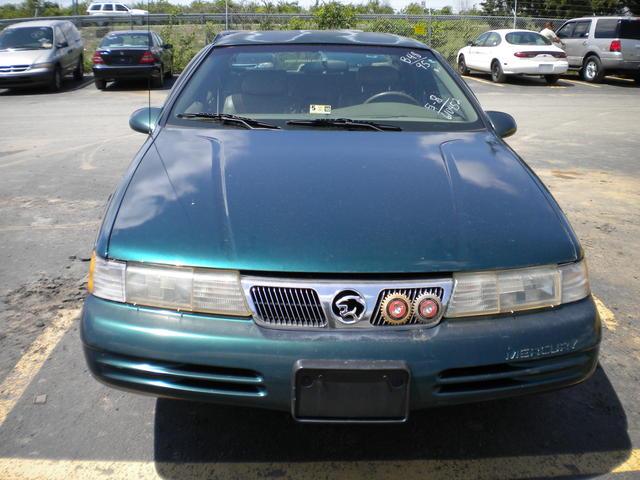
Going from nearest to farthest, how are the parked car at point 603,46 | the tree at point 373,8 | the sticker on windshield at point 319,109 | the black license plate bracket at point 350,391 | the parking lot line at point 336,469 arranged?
1. the black license plate bracket at point 350,391
2. the parking lot line at point 336,469
3. the sticker on windshield at point 319,109
4. the parked car at point 603,46
5. the tree at point 373,8

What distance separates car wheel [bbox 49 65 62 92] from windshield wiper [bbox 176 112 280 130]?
1404cm

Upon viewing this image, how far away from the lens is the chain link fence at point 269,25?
2134cm

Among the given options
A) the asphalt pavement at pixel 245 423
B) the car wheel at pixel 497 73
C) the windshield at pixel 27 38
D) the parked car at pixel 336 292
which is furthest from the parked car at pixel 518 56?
the parked car at pixel 336 292

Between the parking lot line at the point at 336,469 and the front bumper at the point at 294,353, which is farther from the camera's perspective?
the parking lot line at the point at 336,469

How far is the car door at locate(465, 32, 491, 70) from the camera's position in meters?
19.7

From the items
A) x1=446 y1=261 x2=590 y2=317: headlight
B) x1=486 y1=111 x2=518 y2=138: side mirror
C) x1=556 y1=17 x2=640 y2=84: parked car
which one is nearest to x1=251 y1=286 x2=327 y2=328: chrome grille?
x1=446 y1=261 x2=590 y2=317: headlight

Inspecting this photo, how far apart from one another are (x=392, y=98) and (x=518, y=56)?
15.4m

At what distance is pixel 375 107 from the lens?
150 inches

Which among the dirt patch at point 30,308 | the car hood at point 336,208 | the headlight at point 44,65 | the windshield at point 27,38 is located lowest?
the dirt patch at point 30,308

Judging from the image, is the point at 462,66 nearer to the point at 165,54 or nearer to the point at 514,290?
the point at 165,54

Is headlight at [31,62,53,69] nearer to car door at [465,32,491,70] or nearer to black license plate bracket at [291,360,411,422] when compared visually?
car door at [465,32,491,70]

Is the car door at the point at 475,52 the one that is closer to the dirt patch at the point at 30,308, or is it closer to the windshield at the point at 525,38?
the windshield at the point at 525,38

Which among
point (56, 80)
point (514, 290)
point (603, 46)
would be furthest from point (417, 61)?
point (603, 46)

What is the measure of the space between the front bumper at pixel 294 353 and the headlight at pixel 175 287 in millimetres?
34
